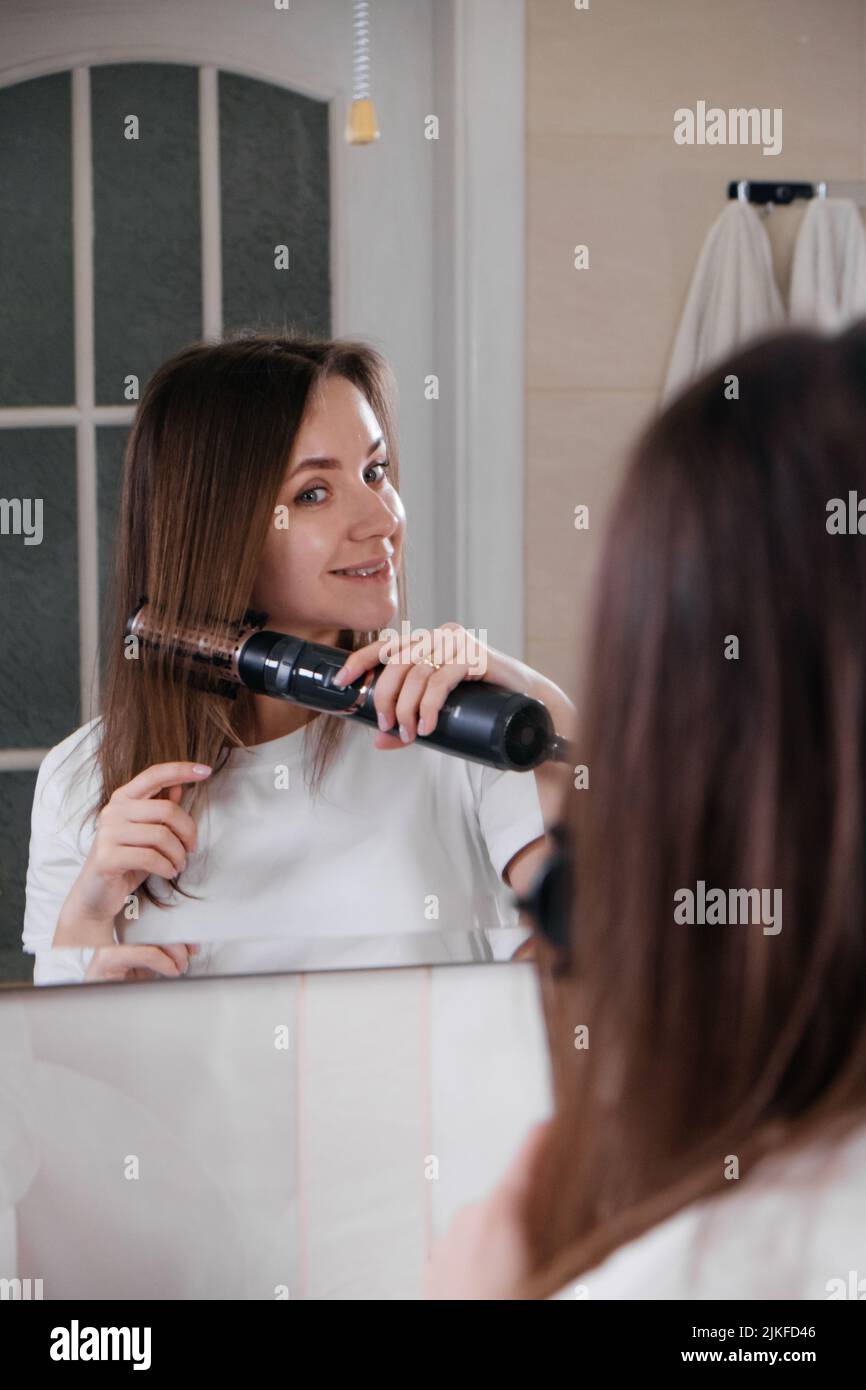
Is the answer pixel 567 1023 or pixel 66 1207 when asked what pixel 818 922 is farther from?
pixel 66 1207

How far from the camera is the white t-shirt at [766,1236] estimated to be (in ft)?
1.53

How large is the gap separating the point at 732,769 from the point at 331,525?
0.46 metres

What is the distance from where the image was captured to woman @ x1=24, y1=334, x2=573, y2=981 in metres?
0.86

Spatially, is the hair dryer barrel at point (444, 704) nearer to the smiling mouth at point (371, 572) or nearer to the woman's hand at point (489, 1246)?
the smiling mouth at point (371, 572)

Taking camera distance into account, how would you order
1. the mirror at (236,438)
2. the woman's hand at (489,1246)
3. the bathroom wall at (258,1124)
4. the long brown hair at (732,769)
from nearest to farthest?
1. the long brown hair at (732,769)
2. the woman's hand at (489,1246)
3. the mirror at (236,438)
4. the bathroom wall at (258,1124)

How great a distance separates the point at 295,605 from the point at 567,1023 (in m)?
0.40

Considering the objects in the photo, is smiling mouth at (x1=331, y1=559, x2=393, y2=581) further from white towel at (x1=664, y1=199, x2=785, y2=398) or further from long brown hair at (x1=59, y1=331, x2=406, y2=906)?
white towel at (x1=664, y1=199, x2=785, y2=398)

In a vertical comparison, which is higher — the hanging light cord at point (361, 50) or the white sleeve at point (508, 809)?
the hanging light cord at point (361, 50)

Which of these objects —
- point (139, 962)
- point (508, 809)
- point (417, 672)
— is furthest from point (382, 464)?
point (139, 962)

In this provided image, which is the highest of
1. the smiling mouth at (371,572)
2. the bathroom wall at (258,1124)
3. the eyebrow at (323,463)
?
the eyebrow at (323,463)

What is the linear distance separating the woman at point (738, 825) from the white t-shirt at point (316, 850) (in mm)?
407

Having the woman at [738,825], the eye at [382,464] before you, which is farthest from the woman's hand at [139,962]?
the woman at [738,825]

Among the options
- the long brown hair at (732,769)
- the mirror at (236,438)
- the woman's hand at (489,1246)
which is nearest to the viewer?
the long brown hair at (732,769)

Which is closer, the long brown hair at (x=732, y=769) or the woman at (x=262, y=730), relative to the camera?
the long brown hair at (x=732, y=769)
